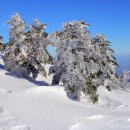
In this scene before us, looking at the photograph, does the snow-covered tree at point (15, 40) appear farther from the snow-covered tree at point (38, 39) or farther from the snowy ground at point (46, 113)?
the snowy ground at point (46, 113)

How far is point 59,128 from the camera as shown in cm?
2708

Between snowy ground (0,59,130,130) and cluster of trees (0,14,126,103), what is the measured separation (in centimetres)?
203

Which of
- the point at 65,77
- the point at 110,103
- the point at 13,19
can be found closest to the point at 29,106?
the point at 65,77

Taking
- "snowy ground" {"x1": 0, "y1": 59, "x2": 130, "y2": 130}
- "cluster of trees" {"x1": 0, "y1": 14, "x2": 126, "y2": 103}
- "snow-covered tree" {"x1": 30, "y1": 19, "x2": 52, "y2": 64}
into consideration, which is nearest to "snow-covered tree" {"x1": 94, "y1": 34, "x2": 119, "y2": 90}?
"cluster of trees" {"x1": 0, "y1": 14, "x2": 126, "y2": 103}

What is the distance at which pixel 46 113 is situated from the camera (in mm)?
31938

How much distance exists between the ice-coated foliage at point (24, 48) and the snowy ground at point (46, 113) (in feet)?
23.3

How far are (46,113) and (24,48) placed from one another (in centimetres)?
1941

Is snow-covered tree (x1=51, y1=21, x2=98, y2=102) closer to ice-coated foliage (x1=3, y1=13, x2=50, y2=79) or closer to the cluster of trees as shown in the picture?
the cluster of trees

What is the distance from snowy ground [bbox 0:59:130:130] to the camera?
27.8 m

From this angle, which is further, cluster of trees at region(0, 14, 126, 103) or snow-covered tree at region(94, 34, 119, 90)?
snow-covered tree at region(94, 34, 119, 90)

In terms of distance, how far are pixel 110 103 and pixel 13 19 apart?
53.7 feet

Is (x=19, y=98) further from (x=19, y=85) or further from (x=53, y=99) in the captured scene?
(x=19, y=85)

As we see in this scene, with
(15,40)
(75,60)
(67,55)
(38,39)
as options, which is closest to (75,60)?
(75,60)

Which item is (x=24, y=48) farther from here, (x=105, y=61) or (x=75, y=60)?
(x=105, y=61)
